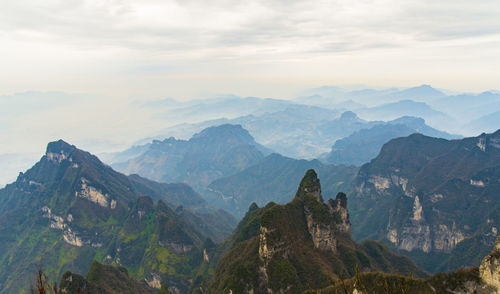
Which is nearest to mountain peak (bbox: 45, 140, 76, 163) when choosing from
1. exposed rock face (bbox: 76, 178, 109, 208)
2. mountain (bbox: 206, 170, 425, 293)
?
exposed rock face (bbox: 76, 178, 109, 208)

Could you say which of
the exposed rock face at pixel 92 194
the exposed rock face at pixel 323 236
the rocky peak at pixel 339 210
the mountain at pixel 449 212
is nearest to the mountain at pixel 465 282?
the exposed rock face at pixel 323 236

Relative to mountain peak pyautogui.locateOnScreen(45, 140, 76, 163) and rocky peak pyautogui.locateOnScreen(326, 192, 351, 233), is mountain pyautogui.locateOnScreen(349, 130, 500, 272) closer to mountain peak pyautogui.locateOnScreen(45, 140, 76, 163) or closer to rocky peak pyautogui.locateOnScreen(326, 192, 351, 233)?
rocky peak pyautogui.locateOnScreen(326, 192, 351, 233)

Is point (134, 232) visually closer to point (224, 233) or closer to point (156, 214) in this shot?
point (156, 214)

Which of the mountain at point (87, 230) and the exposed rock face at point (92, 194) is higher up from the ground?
the exposed rock face at point (92, 194)

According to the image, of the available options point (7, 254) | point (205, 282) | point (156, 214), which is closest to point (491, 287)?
point (205, 282)

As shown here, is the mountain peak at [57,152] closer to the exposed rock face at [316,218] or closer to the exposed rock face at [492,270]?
the exposed rock face at [316,218]

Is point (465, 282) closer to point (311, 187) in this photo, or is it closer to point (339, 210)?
point (311, 187)
